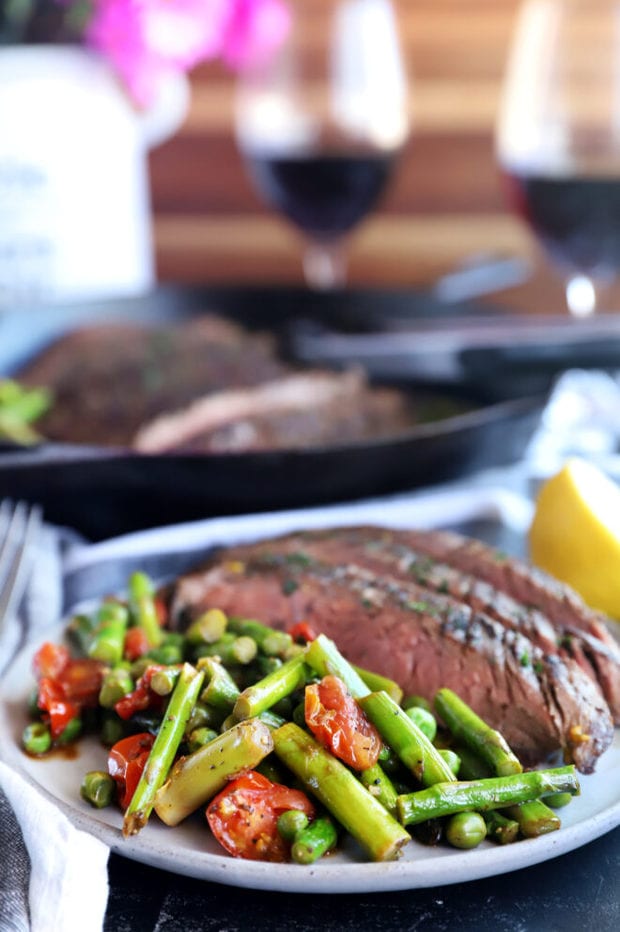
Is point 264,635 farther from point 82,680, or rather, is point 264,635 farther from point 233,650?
point 82,680

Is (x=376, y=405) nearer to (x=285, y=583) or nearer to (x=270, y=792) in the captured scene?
(x=285, y=583)

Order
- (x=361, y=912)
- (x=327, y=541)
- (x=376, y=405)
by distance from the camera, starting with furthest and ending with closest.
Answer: (x=376, y=405), (x=327, y=541), (x=361, y=912)

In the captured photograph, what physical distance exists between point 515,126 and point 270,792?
6.29ft

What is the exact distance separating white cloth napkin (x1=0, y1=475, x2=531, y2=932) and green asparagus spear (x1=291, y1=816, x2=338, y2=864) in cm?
19

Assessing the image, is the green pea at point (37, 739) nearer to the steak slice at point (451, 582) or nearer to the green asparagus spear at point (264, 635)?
the green asparagus spear at point (264, 635)

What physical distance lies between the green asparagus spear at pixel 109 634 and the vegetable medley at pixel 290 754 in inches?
1.6

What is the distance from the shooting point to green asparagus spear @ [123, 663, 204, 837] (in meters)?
1.21

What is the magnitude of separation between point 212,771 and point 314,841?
0.13 meters

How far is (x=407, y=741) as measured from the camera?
127cm

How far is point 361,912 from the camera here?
119cm

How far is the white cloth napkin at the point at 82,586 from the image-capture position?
3.78ft

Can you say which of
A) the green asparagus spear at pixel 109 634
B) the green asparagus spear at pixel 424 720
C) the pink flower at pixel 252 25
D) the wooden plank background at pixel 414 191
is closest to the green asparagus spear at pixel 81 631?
the green asparagus spear at pixel 109 634

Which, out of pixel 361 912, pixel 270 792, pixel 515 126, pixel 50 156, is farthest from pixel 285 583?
pixel 50 156

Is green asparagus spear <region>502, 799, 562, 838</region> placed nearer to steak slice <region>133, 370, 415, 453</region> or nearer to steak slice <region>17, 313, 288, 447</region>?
steak slice <region>133, 370, 415, 453</region>
